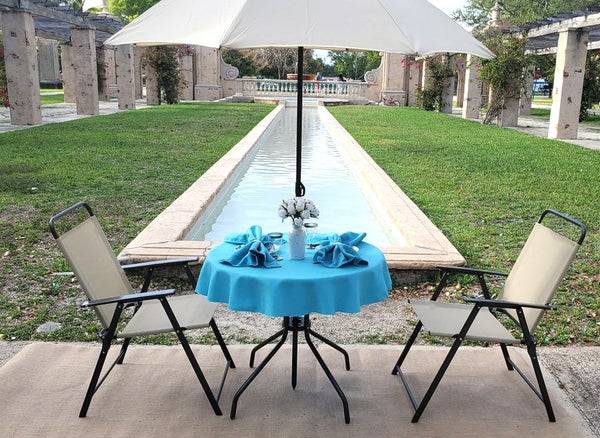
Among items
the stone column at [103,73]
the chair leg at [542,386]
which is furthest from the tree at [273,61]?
the chair leg at [542,386]

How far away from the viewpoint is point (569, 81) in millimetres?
17781

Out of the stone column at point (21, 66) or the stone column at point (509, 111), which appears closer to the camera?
the stone column at point (21, 66)

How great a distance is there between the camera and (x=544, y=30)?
19.2 metres

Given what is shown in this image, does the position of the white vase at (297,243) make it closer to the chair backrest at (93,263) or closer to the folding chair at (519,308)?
the folding chair at (519,308)

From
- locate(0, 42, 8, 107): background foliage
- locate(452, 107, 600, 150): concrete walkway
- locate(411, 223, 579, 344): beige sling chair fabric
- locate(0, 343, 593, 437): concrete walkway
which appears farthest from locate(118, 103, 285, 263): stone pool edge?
locate(0, 42, 8, 107): background foliage

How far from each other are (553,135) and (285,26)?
16789mm

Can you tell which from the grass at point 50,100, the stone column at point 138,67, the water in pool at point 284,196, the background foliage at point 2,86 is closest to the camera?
the water in pool at point 284,196

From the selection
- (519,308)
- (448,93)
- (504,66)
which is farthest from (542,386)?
(448,93)

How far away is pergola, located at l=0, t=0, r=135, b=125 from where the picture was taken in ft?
56.2

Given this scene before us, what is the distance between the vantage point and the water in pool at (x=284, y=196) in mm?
7723

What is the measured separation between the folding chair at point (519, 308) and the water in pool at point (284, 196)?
11.3 feet

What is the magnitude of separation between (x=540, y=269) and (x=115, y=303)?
241cm

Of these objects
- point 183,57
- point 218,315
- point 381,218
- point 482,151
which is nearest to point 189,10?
point 218,315

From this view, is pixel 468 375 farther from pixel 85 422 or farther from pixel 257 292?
pixel 85 422
